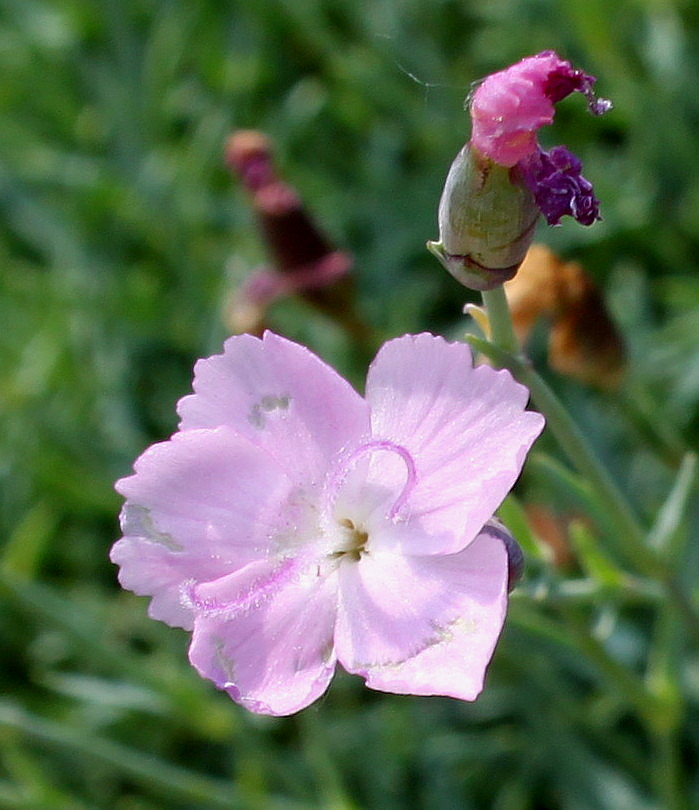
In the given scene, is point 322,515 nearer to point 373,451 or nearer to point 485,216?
point 373,451

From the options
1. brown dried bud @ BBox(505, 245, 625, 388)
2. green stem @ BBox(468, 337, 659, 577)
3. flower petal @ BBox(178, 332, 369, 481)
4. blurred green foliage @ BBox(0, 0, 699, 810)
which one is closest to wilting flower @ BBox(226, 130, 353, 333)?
blurred green foliage @ BBox(0, 0, 699, 810)

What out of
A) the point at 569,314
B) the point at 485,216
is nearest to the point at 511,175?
the point at 485,216

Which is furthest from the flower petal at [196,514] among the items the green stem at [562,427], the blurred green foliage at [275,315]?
the blurred green foliage at [275,315]

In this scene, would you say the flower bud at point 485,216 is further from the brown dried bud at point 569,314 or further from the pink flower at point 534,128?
the brown dried bud at point 569,314

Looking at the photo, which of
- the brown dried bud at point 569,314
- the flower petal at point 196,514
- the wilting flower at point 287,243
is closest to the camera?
the flower petal at point 196,514

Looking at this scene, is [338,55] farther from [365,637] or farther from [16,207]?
[365,637]
